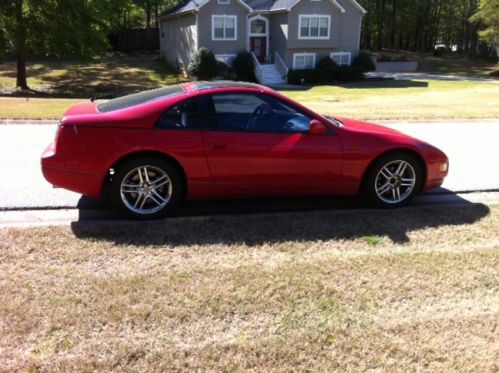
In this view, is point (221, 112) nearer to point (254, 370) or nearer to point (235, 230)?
point (235, 230)

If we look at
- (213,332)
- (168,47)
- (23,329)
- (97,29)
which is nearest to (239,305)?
(213,332)

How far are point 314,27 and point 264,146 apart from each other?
33.5 metres

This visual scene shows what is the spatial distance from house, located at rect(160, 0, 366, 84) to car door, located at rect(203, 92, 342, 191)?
96.3ft

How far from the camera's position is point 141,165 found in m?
5.27

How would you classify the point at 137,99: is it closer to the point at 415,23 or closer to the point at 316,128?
the point at 316,128

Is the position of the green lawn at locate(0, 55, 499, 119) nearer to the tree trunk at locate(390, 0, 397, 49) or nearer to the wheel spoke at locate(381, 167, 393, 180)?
the wheel spoke at locate(381, 167, 393, 180)

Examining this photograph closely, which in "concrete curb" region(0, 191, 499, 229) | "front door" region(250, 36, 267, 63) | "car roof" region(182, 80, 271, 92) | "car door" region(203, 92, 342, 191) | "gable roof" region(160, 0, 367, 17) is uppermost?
"gable roof" region(160, 0, 367, 17)

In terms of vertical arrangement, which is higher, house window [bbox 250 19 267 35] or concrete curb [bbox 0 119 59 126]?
house window [bbox 250 19 267 35]

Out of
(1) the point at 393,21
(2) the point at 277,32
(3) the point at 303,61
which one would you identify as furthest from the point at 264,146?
(1) the point at 393,21

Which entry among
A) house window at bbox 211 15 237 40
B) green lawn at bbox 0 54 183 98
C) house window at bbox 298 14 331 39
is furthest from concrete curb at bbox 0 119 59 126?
house window at bbox 298 14 331 39

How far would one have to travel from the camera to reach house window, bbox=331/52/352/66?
38.1m

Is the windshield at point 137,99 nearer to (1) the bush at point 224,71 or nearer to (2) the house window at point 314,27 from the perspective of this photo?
(1) the bush at point 224,71

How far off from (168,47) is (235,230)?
38238mm

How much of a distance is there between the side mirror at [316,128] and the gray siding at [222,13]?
29.8m
